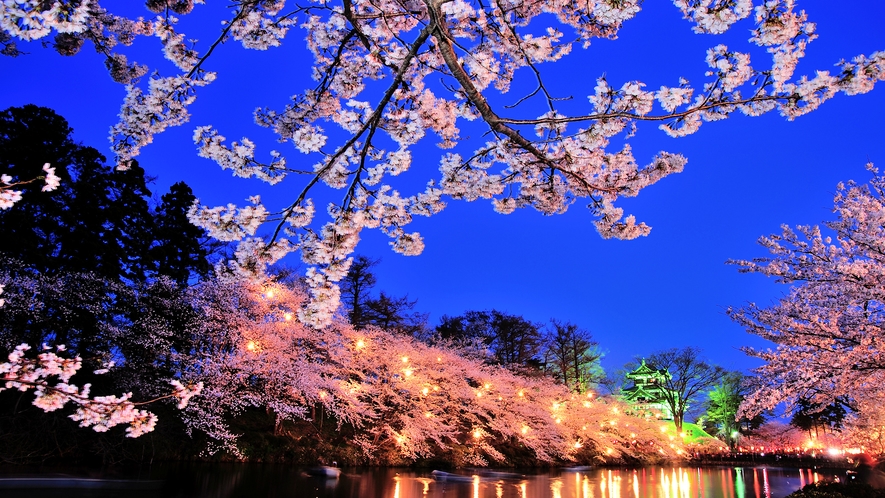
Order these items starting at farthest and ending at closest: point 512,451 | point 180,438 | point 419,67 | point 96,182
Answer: point 512,451 → point 96,182 → point 180,438 → point 419,67

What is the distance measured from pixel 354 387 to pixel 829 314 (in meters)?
14.8

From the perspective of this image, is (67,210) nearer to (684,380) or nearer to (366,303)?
(366,303)

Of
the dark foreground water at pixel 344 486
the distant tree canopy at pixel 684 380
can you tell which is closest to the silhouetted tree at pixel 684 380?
the distant tree canopy at pixel 684 380

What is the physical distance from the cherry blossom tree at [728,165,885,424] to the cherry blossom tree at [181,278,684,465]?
12996 mm

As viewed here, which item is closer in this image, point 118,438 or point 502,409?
point 118,438

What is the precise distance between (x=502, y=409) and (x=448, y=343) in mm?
6202

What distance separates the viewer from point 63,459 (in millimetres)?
13023

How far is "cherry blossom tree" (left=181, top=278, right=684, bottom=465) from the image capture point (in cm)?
1556

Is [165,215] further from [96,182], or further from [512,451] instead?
[512,451]

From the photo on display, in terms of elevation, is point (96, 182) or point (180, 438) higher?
point (96, 182)

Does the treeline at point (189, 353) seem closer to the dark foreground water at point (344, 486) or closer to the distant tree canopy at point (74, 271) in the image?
the distant tree canopy at point (74, 271)

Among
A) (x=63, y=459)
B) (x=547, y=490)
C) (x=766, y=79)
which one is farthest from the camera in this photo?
(x=547, y=490)

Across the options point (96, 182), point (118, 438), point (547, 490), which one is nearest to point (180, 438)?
point (118, 438)

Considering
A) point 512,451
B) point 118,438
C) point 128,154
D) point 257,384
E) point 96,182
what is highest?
point 96,182
